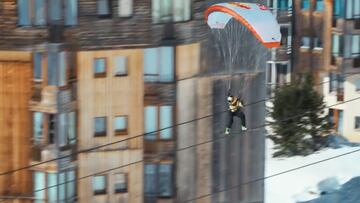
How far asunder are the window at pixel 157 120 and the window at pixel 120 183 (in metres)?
0.42

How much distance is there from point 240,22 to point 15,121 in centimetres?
217

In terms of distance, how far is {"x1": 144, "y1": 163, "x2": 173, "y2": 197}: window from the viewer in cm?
848

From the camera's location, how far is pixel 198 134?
28.2 ft

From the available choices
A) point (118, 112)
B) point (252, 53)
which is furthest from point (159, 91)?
point (252, 53)

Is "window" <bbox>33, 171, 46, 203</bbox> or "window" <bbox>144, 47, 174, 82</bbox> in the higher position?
"window" <bbox>144, 47, 174, 82</bbox>

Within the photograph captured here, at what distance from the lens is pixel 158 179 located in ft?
28.0

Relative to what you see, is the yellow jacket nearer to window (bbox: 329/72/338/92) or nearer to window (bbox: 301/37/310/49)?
window (bbox: 301/37/310/49)

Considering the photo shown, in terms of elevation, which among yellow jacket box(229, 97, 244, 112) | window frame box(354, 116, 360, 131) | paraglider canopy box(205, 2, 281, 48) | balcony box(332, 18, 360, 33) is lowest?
window frame box(354, 116, 360, 131)

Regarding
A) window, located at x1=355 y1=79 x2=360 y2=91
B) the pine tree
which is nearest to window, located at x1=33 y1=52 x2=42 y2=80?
the pine tree

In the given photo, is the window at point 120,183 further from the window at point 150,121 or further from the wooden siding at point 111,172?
the window at point 150,121

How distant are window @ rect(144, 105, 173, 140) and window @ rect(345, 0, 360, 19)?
1897 millimetres

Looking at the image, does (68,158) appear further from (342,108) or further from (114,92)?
(342,108)

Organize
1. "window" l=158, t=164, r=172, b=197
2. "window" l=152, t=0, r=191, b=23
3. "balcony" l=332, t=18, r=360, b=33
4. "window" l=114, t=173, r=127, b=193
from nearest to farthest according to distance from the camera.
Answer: "window" l=152, t=0, r=191, b=23, "window" l=114, t=173, r=127, b=193, "window" l=158, t=164, r=172, b=197, "balcony" l=332, t=18, r=360, b=33

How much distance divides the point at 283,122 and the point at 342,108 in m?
0.61
